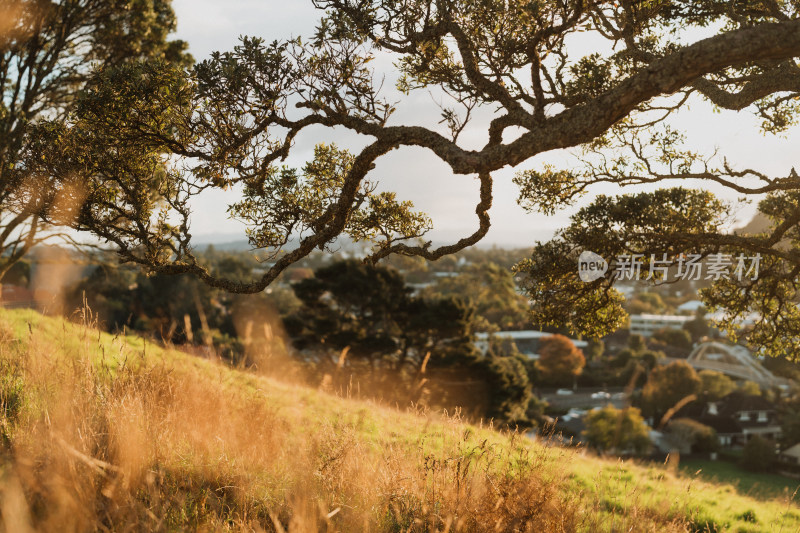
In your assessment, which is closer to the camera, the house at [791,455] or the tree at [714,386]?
the house at [791,455]

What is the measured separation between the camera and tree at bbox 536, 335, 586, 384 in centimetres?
5278

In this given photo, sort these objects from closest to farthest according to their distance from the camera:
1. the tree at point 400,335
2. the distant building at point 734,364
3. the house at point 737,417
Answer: the tree at point 400,335 → the house at point 737,417 → the distant building at point 734,364

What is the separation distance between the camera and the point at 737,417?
145 feet

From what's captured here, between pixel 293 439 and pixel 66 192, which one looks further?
pixel 66 192

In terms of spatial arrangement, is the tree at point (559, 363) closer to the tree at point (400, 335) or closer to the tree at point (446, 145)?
the tree at point (400, 335)

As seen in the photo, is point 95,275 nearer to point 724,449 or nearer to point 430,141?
point 430,141

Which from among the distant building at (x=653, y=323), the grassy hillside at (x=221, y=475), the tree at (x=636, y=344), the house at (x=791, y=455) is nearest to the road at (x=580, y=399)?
the tree at (x=636, y=344)

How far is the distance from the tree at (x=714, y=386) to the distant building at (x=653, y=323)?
2112 cm

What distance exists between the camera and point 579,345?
2473 inches

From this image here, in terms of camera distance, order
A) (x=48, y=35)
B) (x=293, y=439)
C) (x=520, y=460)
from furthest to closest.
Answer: (x=48, y=35)
(x=293, y=439)
(x=520, y=460)

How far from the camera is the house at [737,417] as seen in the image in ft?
140

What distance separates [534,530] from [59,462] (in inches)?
125

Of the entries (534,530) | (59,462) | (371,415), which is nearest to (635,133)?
(371,415)

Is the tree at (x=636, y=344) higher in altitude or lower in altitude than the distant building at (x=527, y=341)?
higher
